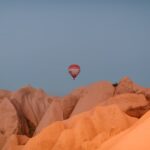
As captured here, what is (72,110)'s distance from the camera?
4.57 meters

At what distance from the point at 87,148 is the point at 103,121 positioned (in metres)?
0.30

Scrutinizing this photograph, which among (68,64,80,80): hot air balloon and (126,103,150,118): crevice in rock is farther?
(68,64,80,80): hot air balloon

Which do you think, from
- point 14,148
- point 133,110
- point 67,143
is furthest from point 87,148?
point 133,110

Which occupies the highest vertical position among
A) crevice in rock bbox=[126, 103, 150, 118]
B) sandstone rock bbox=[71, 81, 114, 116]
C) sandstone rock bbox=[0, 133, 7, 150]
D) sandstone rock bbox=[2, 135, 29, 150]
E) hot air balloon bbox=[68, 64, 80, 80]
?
hot air balloon bbox=[68, 64, 80, 80]

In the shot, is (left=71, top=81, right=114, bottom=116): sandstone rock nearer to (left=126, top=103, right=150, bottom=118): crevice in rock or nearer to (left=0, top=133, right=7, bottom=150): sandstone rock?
(left=126, top=103, right=150, bottom=118): crevice in rock

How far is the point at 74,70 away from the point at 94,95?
38.4 inches

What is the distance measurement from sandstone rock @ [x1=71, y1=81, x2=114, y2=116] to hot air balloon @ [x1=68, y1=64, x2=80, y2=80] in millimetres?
706

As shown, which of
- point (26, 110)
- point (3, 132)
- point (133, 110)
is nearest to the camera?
point (133, 110)

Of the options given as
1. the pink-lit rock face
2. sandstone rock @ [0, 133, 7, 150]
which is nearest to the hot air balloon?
the pink-lit rock face

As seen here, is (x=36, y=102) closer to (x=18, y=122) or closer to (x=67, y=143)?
(x=18, y=122)

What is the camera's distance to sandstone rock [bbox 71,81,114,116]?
414 cm

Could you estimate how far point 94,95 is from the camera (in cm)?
427

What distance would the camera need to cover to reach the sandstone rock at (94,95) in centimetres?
414

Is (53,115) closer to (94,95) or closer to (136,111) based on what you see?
(94,95)
